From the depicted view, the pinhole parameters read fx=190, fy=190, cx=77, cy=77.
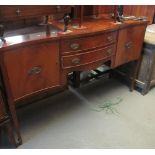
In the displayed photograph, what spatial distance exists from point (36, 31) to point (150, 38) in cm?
120

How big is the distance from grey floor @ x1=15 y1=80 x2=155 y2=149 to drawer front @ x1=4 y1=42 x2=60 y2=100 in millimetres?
458

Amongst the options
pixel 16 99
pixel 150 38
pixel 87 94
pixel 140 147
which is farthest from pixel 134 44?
pixel 16 99

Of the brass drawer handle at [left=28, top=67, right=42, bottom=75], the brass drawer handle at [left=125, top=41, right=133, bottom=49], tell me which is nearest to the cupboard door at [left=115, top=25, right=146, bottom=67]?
the brass drawer handle at [left=125, top=41, right=133, bottom=49]

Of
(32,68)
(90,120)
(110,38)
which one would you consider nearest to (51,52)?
(32,68)

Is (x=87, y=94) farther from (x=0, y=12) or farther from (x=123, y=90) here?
(x=0, y=12)

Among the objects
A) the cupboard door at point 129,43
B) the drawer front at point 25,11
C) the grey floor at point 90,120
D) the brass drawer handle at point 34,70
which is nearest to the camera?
the drawer front at point 25,11

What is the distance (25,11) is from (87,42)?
0.51 meters

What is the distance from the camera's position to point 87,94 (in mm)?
2209

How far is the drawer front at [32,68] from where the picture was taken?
1219 mm

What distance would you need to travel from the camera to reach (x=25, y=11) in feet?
4.23

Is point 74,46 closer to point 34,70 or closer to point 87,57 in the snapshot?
point 87,57

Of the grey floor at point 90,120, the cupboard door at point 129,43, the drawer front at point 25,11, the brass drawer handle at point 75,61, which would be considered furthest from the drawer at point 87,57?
the grey floor at point 90,120

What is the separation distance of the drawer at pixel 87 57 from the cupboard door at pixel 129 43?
12 cm

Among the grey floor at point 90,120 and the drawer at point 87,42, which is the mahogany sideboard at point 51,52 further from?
the grey floor at point 90,120
